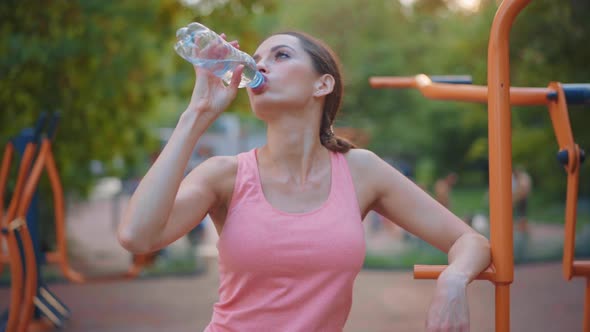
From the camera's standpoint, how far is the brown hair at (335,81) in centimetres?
212

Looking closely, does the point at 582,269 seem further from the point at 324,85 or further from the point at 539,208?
the point at 539,208

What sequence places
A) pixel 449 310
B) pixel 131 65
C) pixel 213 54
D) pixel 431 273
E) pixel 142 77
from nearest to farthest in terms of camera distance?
pixel 449 310 → pixel 431 273 → pixel 213 54 → pixel 131 65 → pixel 142 77

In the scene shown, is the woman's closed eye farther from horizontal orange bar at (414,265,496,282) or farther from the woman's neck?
horizontal orange bar at (414,265,496,282)

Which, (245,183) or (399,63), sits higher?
(399,63)

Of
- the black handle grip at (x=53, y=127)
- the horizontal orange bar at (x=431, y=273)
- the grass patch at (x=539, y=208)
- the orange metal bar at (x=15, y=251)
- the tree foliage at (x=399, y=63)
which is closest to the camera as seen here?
the horizontal orange bar at (x=431, y=273)

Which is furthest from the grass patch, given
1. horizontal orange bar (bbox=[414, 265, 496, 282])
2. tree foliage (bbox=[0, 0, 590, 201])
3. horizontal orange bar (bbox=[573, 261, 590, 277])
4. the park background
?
horizontal orange bar (bbox=[414, 265, 496, 282])

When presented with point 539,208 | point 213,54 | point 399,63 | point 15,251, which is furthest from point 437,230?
point 399,63

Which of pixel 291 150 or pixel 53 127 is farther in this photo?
pixel 53 127

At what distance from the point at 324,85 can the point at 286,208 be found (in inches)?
16.8

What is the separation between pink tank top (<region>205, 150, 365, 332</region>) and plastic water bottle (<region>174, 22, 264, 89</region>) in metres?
0.33

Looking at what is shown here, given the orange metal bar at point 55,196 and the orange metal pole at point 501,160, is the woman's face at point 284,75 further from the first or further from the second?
the orange metal bar at point 55,196

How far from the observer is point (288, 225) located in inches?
73.6

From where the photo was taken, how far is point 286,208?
193cm

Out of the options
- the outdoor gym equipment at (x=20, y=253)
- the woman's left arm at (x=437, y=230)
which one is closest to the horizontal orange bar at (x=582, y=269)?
the woman's left arm at (x=437, y=230)
